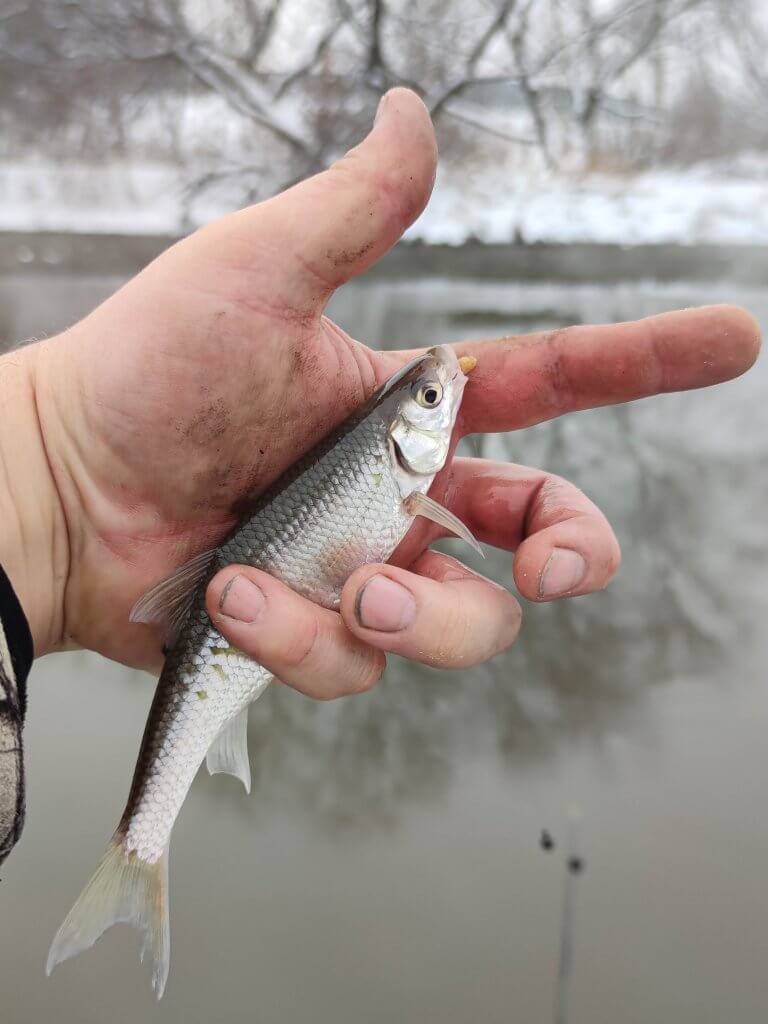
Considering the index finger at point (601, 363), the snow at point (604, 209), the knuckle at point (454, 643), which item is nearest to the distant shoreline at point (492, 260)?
the snow at point (604, 209)

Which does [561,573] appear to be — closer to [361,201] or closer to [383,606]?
[383,606]

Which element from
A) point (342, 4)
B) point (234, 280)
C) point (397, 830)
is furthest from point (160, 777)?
point (342, 4)

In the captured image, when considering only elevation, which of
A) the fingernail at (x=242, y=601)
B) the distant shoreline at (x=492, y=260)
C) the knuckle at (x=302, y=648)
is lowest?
the distant shoreline at (x=492, y=260)

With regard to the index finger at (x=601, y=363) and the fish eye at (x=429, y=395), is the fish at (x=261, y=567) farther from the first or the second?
the index finger at (x=601, y=363)

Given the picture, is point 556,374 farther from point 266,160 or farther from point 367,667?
point 266,160

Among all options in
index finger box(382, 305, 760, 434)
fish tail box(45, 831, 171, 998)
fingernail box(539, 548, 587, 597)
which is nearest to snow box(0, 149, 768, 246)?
index finger box(382, 305, 760, 434)

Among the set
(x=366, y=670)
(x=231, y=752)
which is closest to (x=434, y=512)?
(x=366, y=670)
